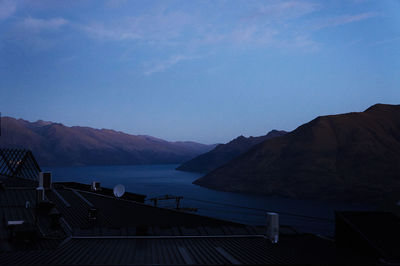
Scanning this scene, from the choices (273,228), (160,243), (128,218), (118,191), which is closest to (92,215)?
(128,218)

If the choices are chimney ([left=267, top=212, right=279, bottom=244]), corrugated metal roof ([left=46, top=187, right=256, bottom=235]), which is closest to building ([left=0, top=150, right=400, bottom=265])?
corrugated metal roof ([left=46, top=187, right=256, bottom=235])

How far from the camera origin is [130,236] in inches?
685

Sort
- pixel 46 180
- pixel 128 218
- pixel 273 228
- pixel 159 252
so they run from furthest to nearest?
1. pixel 46 180
2. pixel 128 218
3. pixel 273 228
4. pixel 159 252

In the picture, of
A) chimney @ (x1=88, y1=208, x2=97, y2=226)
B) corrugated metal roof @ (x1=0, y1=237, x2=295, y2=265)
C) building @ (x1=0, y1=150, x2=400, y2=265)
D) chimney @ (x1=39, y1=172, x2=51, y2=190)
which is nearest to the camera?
corrugated metal roof @ (x1=0, y1=237, x2=295, y2=265)

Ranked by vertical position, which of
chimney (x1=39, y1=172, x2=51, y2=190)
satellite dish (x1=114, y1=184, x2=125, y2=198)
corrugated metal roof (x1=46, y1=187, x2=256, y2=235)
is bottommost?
corrugated metal roof (x1=46, y1=187, x2=256, y2=235)

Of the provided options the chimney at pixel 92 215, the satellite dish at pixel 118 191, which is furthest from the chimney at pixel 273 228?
the satellite dish at pixel 118 191

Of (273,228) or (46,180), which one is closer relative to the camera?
(273,228)

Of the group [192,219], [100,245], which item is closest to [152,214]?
[192,219]

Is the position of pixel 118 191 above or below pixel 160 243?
above

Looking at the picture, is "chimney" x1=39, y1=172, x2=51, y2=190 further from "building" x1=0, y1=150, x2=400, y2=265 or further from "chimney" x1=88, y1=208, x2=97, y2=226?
"chimney" x1=88, y1=208, x2=97, y2=226

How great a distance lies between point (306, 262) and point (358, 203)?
673ft

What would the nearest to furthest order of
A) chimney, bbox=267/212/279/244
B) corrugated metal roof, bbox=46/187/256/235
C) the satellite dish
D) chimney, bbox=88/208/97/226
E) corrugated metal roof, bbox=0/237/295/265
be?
corrugated metal roof, bbox=0/237/295/265, chimney, bbox=267/212/279/244, corrugated metal roof, bbox=46/187/256/235, chimney, bbox=88/208/97/226, the satellite dish

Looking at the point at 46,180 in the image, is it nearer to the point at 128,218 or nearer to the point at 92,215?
the point at 128,218

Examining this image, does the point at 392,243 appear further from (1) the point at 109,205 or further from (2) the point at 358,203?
(2) the point at 358,203
